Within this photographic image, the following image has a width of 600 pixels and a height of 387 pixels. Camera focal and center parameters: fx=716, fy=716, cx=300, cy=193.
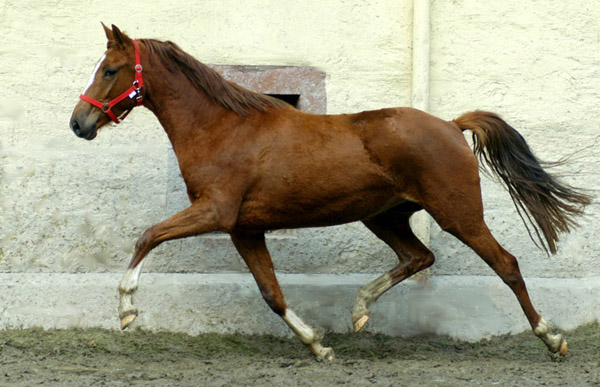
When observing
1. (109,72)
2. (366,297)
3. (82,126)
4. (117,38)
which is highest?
(117,38)

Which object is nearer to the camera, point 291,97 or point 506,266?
point 506,266

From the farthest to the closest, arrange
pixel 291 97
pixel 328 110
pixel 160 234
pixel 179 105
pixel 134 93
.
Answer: pixel 291 97
pixel 328 110
pixel 179 105
pixel 134 93
pixel 160 234

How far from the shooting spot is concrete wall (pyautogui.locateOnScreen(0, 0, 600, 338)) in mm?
5672

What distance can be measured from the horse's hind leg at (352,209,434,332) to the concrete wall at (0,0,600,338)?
532 mm

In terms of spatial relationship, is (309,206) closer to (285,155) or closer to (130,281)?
(285,155)

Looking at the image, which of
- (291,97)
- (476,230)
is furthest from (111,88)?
(476,230)

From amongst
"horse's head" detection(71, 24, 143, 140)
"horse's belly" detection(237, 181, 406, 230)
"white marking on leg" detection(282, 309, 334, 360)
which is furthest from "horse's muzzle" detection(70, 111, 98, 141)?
"white marking on leg" detection(282, 309, 334, 360)

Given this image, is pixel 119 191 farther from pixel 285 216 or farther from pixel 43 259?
pixel 285 216

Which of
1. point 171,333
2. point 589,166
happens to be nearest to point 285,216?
point 171,333

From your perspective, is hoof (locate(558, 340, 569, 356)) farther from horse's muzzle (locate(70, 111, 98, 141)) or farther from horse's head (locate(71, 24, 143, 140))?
horse's muzzle (locate(70, 111, 98, 141))

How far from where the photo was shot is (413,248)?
532 cm

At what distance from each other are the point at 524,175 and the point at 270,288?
6.44 ft

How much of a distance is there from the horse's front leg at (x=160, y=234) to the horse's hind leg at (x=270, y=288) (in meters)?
0.53

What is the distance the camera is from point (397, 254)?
210 inches
